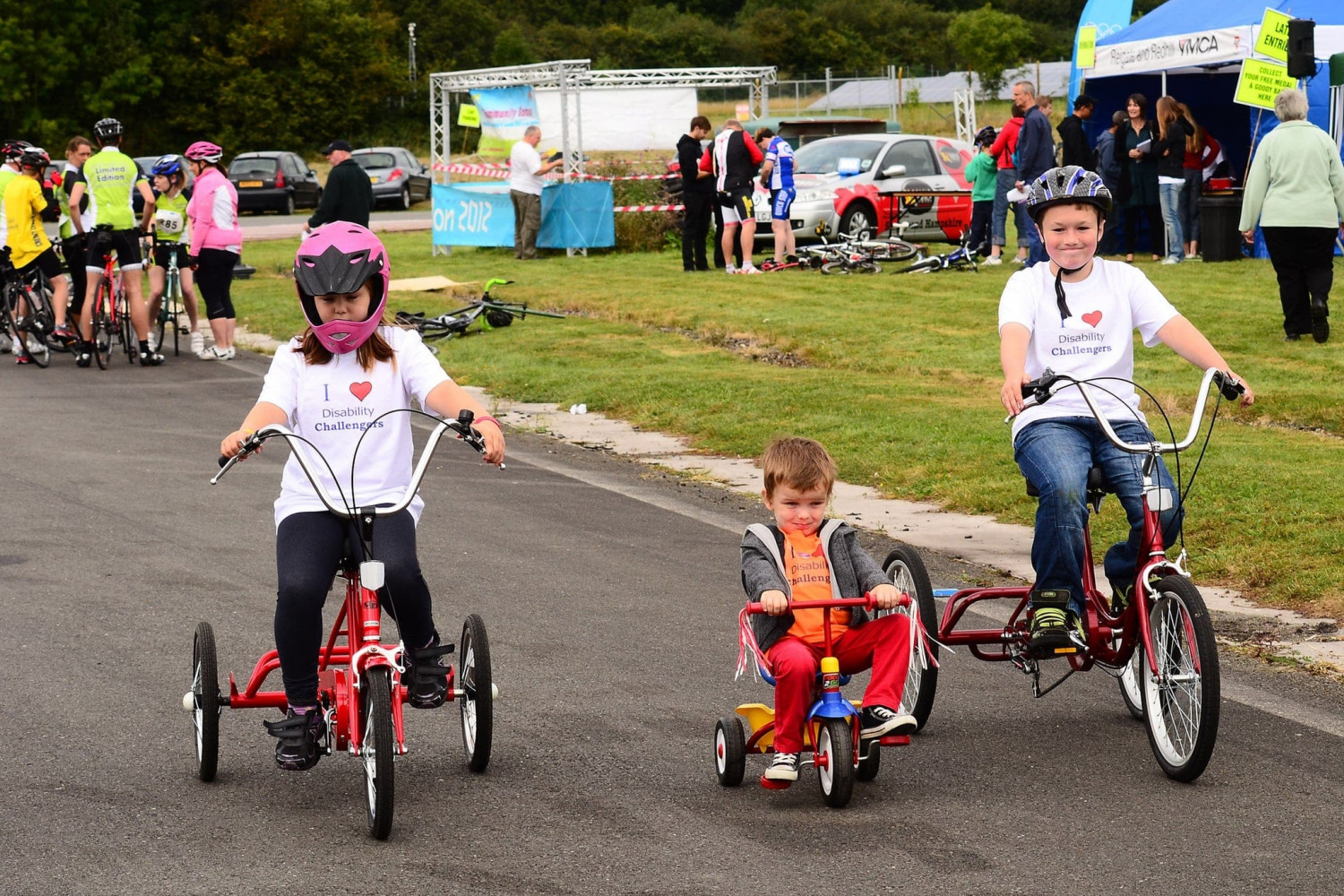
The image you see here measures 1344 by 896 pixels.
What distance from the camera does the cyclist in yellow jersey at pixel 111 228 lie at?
50.3ft

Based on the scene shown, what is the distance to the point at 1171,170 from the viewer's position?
867 inches

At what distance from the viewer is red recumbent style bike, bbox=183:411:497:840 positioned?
181 inches

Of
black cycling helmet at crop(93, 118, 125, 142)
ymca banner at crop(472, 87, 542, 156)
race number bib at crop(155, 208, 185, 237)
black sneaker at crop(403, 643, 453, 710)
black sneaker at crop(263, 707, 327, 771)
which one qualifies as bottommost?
black sneaker at crop(263, 707, 327, 771)

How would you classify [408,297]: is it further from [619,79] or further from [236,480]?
[619,79]

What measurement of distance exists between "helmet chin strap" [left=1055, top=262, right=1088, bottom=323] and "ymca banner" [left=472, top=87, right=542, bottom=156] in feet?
72.2

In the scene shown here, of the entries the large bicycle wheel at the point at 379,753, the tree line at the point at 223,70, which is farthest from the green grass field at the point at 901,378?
the tree line at the point at 223,70

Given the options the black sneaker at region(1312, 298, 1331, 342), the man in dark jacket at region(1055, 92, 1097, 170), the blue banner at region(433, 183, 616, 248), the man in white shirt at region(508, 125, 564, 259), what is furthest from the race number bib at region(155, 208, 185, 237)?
the man in dark jacket at region(1055, 92, 1097, 170)

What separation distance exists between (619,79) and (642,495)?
936 inches

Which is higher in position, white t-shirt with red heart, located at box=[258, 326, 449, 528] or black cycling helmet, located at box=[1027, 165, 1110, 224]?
black cycling helmet, located at box=[1027, 165, 1110, 224]

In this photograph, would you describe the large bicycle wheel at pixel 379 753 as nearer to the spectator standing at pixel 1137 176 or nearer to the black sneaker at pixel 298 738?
the black sneaker at pixel 298 738

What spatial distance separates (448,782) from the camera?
5195mm

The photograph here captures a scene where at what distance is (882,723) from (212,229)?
39.2ft

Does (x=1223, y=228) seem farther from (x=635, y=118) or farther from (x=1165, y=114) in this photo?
(x=635, y=118)

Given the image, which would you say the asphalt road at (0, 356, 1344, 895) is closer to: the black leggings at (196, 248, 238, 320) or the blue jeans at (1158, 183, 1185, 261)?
the black leggings at (196, 248, 238, 320)
